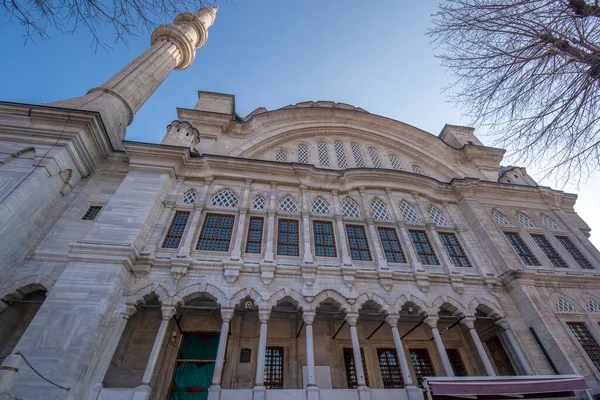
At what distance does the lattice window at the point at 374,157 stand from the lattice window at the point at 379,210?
329cm

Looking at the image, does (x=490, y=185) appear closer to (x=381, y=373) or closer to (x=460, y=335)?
(x=460, y=335)

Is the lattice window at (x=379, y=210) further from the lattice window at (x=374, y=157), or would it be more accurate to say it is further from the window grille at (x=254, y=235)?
the window grille at (x=254, y=235)

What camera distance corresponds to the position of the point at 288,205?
11.1 metres

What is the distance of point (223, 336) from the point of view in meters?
7.50

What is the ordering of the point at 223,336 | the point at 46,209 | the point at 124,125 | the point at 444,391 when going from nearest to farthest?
the point at 444,391 → the point at 223,336 → the point at 46,209 → the point at 124,125

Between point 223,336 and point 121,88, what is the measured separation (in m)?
11.9

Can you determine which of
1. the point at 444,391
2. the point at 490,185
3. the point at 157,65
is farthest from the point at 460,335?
the point at 157,65

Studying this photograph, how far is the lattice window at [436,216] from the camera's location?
12059mm

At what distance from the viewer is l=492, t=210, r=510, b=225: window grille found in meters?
12.2

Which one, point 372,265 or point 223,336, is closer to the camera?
point 223,336

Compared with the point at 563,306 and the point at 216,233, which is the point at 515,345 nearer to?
the point at 563,306

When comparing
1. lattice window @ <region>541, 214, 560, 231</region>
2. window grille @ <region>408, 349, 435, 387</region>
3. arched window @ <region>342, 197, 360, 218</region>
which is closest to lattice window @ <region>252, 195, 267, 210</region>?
arched window @ <region>342, 197, 360, 218</region>

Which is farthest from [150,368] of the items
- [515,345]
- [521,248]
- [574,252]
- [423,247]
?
[574,252]

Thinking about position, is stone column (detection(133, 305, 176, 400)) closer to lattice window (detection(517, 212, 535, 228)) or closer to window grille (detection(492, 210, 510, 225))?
window grille (detection(492, 210, 510, 225))
